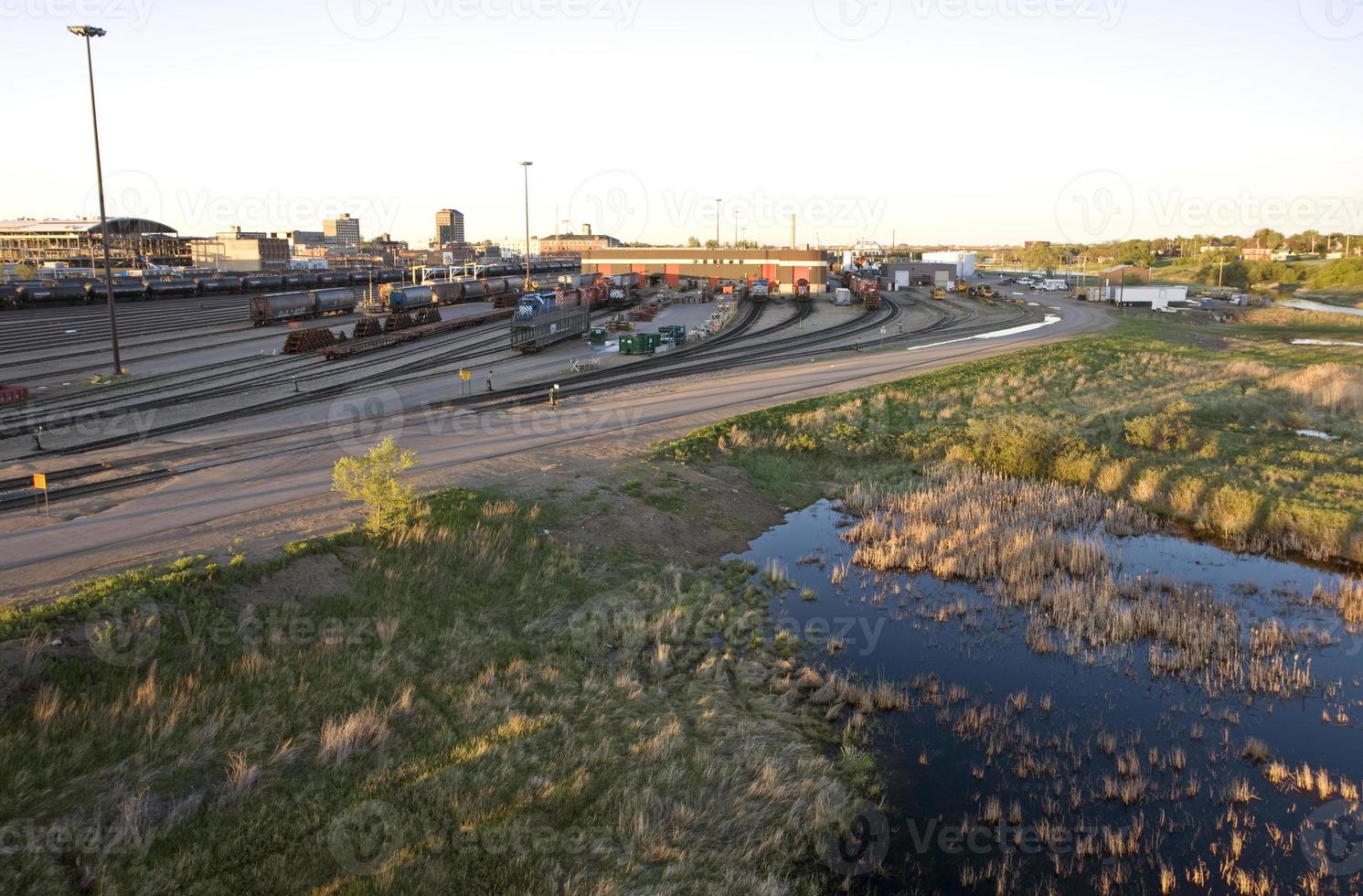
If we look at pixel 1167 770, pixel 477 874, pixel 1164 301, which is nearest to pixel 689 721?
pixel 477 874

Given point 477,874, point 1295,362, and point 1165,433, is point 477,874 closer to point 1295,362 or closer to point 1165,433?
point 1165,433

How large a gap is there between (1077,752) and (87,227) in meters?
166

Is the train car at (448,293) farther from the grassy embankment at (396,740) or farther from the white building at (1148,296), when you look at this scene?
the white building at (1148,296)

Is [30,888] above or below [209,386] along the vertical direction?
below

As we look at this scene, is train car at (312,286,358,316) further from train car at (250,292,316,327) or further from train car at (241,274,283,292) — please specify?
train car at (241,274,283,292)

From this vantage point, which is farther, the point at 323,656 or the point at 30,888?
the point at 323,656

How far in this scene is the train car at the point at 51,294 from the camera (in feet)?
209

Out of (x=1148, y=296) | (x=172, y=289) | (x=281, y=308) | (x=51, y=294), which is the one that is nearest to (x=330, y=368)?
(x=281, y=308)

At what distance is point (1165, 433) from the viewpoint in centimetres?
3116

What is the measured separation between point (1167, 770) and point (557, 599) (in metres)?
11.4

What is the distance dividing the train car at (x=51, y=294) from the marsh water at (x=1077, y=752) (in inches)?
2773

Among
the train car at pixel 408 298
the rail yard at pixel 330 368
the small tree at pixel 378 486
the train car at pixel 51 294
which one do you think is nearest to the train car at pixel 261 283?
the rail yard at pixel 330 368

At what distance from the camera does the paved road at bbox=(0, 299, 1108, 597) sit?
16375 mm

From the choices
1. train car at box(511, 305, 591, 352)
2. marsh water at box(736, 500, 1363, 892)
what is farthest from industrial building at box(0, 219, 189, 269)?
marsh water at box(736, 500, 1363, 892)
